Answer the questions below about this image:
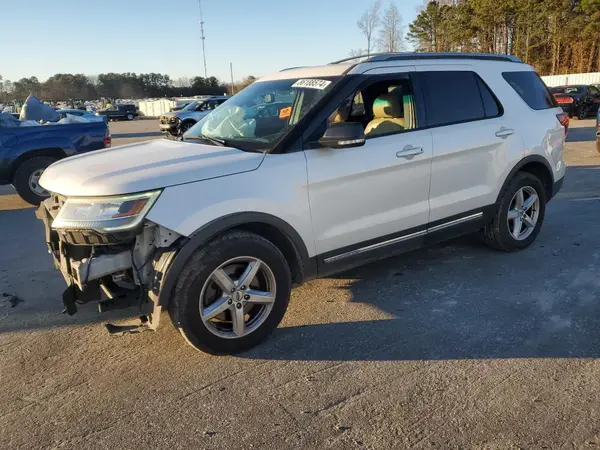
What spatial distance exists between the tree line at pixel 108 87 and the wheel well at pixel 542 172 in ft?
255

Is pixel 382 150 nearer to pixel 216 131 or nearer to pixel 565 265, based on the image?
pixel 216 131

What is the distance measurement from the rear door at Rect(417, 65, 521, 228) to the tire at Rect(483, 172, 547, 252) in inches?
9.3

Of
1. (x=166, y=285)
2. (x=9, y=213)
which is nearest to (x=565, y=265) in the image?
(x=166, y=285)

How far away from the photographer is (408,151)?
3.93 meters

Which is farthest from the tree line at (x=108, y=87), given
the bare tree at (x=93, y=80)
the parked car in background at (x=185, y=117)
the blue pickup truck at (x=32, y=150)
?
the blue pickup truck at (x=32, y=150)

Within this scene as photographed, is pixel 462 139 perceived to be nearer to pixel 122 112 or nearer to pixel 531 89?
pixel 531 89

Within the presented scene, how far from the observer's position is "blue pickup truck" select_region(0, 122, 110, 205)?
8211 millimetres

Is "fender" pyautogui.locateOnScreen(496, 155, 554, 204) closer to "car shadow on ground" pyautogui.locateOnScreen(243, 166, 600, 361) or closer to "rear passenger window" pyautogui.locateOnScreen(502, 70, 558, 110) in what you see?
"rear passenger window" pyautogui.locateOnScreen(502, 70, 558, 110)

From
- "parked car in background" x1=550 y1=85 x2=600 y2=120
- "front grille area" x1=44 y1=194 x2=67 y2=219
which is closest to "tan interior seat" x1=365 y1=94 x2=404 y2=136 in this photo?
"front grille area" x1=44 y1=194 x2=67 y2=219

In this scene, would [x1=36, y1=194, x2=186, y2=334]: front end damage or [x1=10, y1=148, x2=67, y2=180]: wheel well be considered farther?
[x1=10, y1=148, x2=67, y2=180]: wheel well

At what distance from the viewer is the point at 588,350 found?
3.25m

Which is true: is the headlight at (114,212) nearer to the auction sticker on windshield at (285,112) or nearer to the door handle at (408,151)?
the auction sticker on windshield at (285,112)

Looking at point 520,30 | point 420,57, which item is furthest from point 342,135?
point 520,30

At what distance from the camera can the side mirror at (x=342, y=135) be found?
11.0ft
